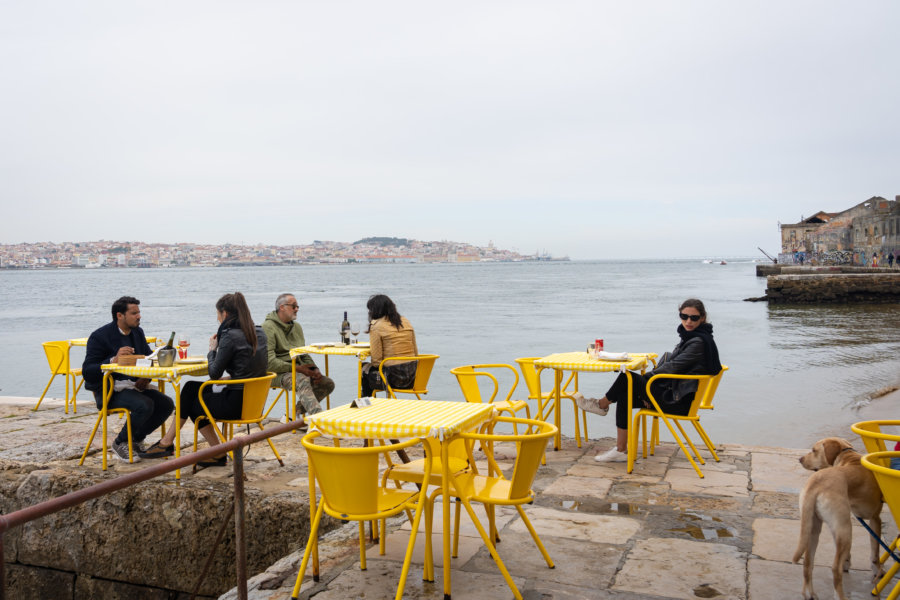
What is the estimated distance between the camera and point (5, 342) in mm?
25531

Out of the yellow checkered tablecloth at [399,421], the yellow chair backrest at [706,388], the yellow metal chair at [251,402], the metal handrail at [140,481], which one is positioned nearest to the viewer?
the metal handrail at [140,481]

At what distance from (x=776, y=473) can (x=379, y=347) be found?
11.4 feet

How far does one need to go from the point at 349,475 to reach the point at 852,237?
70.8 meters

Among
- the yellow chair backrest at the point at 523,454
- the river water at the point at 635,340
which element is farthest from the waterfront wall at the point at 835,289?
the yellow chair backrest at the point at 523,454

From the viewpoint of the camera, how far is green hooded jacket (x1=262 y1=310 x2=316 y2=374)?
6.88 metres

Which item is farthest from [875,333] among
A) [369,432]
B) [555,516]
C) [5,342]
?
[5,342]

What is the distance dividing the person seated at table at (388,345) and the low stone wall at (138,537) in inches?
71.9

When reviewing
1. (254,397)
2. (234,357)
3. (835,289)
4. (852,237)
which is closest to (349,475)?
(254,397)

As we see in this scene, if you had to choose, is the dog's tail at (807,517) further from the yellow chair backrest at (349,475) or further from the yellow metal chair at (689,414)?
the yellow metal chair at (689,414)

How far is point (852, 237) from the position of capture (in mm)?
63344

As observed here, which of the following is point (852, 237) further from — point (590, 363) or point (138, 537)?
point (138, 537)

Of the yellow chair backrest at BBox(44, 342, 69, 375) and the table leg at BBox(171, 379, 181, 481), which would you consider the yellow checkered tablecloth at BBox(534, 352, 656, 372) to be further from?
the yellow chair backrest at BBox(44, 342, 69, 375)

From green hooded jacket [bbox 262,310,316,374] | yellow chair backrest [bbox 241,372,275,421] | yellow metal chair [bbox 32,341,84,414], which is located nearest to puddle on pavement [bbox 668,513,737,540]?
yellow chair backrest [bbox 241,372,275,421]

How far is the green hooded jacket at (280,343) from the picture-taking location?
688cm
